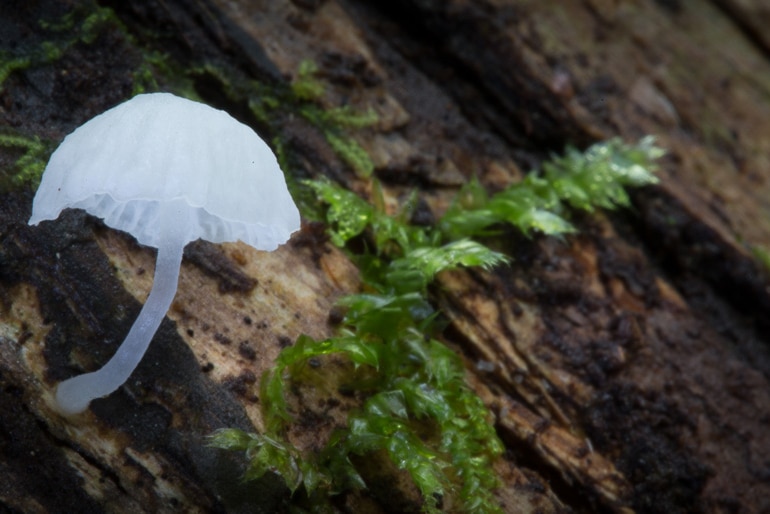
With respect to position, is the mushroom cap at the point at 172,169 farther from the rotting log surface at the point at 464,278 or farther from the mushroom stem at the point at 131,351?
the rotting log surface at the point at 464,278

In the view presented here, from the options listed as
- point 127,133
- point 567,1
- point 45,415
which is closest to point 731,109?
point 567,1

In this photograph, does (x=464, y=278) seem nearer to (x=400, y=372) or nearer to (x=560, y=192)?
(x=400, y=372)

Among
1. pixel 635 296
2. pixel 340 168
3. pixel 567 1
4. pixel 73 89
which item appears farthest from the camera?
pixel 567 1

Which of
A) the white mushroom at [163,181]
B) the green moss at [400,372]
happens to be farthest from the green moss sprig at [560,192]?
the white mushroom at [163,181]

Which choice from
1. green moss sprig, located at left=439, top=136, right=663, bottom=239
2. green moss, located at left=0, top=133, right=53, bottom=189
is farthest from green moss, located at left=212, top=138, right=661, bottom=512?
green moss, located at left=0, top=133, right=53, bottom=189

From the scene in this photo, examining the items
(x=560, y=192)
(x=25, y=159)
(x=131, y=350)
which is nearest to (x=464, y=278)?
(x=560, y=192)

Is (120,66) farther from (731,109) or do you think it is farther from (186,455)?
(731,109)

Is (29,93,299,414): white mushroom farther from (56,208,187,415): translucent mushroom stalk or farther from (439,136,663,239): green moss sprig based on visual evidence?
(439,136,663,239): green moss sprig
